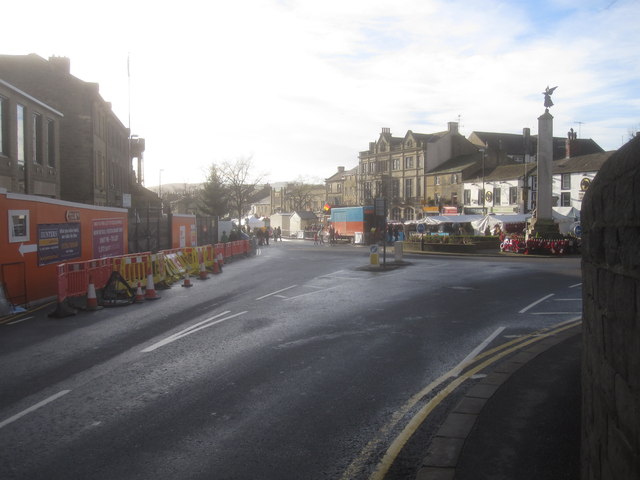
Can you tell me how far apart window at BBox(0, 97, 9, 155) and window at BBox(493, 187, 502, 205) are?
51.7m

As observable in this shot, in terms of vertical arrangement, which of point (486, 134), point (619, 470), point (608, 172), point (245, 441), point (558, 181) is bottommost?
point (245, 441)

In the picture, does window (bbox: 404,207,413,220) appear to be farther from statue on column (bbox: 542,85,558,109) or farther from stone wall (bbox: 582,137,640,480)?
stone wall (bbox: 582,137,640,480)

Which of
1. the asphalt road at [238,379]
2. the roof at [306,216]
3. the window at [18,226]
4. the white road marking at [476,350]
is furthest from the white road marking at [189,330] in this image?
the roof at [306,216]

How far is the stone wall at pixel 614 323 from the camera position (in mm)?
2691

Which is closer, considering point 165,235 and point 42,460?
point 42,460

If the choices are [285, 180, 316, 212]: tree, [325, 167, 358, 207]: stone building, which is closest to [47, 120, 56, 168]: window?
[325, 167, 358, 207]: stone building

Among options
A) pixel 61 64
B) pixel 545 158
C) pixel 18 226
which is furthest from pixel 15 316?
pixel 545 158

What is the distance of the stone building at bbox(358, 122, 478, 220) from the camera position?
76938 millimetres

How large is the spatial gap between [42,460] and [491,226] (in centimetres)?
4536

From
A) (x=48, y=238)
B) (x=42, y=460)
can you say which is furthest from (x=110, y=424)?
(x=48, y=238)

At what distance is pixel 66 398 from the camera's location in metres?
6.67

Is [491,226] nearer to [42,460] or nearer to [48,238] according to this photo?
[48,238]

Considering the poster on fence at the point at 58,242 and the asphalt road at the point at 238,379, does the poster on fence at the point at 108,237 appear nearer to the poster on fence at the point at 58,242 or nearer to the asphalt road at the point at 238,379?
the poster on fence at the point at 58,242

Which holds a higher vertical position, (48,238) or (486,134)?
(486,134)
